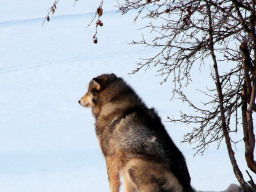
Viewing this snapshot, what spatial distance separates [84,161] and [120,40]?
44.6 feet

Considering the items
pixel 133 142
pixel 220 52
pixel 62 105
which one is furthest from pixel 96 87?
pixel 62 105

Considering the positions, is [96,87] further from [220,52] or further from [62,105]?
[62,105]

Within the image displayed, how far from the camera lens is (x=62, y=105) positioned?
12984mm

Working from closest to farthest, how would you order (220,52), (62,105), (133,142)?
(133,142), (220,52), (62,105)

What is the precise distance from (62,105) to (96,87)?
6792mm

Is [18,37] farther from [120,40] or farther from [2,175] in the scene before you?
[2,175]

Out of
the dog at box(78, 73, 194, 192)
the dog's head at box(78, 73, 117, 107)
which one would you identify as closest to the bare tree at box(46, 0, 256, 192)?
the dog at box(78, 73, 194, 192)

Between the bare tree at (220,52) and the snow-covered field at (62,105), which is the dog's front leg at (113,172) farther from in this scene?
the snow-covered field at (62,105)

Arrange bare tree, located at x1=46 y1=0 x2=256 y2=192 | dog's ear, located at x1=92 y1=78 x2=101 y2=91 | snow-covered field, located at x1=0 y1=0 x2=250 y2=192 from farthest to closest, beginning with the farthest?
snow-covered field, located at x1=0 y1=0 x2=250 y2=192, dog's ear, located at x1=92 y1=78 x2=101 y2=91, bare tree, located at x1=46 y1=0 x2=256 y2=192

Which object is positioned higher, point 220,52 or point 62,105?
point 220,52

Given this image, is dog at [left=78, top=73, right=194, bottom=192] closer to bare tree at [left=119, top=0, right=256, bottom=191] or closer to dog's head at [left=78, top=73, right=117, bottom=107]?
dog's head at [left=78, top=73, right=117, bottom=107]

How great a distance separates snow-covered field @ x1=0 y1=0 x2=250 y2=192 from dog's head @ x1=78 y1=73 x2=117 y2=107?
2.83 ft

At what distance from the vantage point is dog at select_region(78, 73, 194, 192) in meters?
5.27

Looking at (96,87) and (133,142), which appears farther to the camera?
(96,87)
